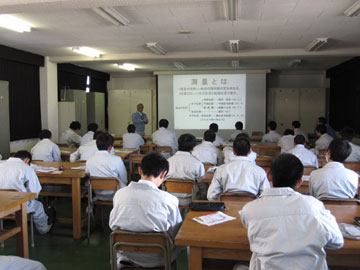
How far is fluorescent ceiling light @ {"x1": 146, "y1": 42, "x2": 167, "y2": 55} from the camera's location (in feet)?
21.6

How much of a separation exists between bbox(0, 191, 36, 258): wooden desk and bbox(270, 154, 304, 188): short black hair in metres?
1.99

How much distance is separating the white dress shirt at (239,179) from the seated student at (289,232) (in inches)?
54.3

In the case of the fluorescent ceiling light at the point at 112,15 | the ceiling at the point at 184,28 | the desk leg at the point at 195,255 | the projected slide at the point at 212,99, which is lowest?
the desk leg at the point at 195,255

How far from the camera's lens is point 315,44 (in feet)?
21.2

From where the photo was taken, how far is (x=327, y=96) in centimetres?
1160

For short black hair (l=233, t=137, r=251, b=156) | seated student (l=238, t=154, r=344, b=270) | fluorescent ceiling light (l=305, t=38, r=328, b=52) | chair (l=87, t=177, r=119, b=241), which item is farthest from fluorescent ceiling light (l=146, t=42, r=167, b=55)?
seated student (l=238, t=154, r=344, b=270)

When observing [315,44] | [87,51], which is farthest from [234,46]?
[87,51]

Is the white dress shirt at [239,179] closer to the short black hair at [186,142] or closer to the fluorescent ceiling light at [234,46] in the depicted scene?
the short black hair at [186,142]

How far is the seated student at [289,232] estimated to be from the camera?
155cm

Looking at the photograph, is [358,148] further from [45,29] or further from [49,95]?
[49,95]

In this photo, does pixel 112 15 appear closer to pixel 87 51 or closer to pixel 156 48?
pixel 156 48

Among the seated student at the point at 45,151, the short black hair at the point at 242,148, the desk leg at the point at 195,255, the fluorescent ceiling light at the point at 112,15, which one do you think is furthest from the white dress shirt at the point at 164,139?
the desk leg at the point at 195,255

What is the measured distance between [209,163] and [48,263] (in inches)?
96.6

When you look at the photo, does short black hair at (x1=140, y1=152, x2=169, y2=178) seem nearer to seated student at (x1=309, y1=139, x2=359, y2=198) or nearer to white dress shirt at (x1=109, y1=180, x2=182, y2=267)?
white dress shirt at (x1=109, y1=180, x2=182, y2=267)
